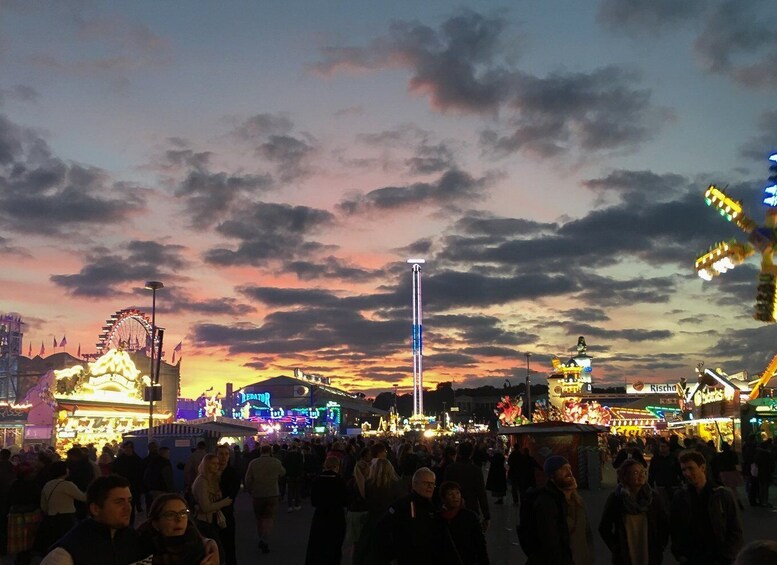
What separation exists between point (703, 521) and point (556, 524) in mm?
1180

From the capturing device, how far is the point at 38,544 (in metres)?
10.1

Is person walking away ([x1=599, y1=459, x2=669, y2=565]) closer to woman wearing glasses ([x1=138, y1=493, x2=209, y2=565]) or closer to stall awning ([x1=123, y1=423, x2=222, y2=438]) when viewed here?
woman wearing glasses ([x1=138, y1=493, x2=209, y2=565])

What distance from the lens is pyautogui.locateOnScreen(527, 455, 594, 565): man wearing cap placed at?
20.9 ft

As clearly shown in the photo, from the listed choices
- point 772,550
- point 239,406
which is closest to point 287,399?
point 239,406

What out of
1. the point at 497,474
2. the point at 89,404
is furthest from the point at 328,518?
the point at 89,404

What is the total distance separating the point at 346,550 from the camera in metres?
13.6

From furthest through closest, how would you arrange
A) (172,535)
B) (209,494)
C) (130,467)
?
(130,467)
(209,494)
(172,535)

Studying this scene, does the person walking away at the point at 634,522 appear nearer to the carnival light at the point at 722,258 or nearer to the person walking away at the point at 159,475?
the person walking away at the point at 159,475

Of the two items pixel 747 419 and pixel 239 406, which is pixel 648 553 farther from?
pixel 239 406

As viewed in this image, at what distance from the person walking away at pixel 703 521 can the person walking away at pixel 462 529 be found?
1.65 metres

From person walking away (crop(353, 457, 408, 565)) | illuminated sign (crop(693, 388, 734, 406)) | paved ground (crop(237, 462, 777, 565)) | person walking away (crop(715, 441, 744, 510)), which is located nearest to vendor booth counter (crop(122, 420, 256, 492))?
paved ground (crop(237, 462, 777, 565))

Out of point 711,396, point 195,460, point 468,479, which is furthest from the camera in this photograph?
point 711,396

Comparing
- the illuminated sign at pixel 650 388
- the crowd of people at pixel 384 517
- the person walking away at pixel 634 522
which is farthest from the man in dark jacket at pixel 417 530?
the illuminated sign at pixel 650 388

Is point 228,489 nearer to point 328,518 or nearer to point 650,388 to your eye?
point 328,518
